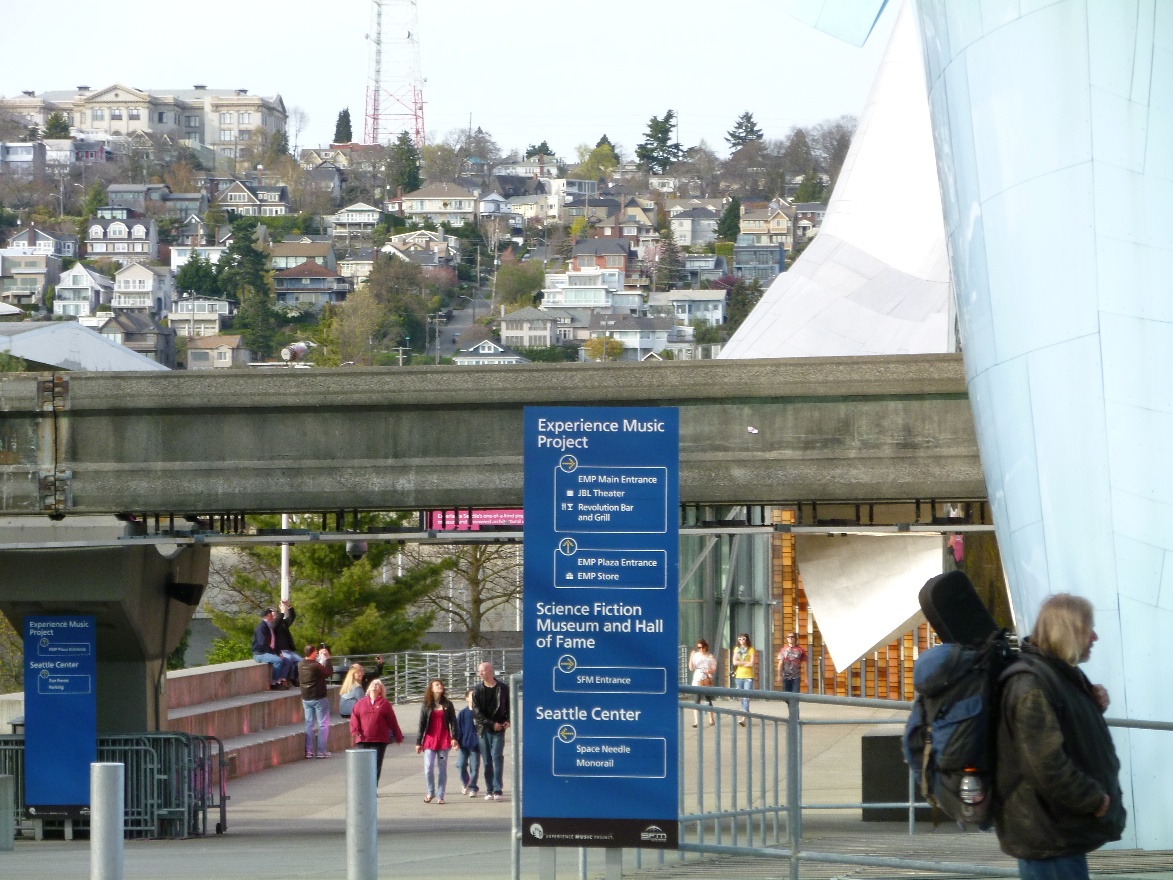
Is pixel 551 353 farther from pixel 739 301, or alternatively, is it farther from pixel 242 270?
pixel 242 270

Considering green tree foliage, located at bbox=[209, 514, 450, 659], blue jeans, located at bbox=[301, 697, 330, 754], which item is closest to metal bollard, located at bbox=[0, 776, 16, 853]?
blue jeans, located at bbox=[301, 697, 330, 754]

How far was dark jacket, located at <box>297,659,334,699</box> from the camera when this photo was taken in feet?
68.6

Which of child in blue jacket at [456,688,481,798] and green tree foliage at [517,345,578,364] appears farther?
green tree foliage at [517,345,578,364]

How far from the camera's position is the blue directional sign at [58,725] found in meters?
14.4

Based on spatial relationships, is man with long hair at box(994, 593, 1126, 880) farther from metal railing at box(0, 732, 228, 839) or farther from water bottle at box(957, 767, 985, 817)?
metal railing at box(0, 732, 228, 839)

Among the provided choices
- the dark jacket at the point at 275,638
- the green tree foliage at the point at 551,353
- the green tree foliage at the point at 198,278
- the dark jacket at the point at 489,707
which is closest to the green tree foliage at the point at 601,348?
the green tree foliage at the point at 551,353

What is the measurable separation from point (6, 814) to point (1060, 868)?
10098mm

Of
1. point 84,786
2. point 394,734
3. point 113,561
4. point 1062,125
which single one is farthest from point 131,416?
point 1062,125

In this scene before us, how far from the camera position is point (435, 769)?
17703 mm

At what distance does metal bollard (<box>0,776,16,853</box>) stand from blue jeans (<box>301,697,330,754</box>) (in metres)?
8.87

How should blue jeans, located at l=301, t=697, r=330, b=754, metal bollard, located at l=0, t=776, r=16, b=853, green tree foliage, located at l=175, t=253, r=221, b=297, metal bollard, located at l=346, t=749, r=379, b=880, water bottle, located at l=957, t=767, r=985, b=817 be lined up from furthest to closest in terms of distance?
green tree foliage, located at l=175, t=253, r=221, b=297 → blue jeans, located at l=301, t=697, r=330, b=754 → metal bollard, located at l=0, t=776, r=16, b=853 → metal bollard, located at l=346, t=749, r=379, b=880 → water bottle, located at l=957, t=767, r=985, b=817

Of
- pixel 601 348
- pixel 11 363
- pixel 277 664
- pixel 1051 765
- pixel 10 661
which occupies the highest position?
pixel 601 348

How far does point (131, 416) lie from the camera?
544 inches

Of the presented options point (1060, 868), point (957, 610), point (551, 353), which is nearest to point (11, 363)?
point (957, 610)
